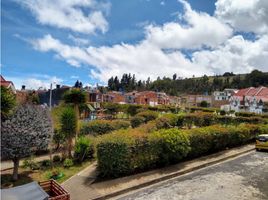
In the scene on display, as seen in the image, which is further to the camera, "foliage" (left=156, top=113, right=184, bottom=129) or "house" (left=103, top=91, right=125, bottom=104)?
"house" (left=103, top=91, right=125, bottom=104)

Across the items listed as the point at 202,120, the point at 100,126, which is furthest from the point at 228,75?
the point at 100,126

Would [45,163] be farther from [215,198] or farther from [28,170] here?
[215,198]

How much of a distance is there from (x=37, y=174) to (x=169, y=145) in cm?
513

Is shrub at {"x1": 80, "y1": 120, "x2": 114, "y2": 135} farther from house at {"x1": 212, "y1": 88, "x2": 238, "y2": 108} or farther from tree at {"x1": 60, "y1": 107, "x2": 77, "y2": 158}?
house at {"x1": 212, "y1": 88, "x2": 238, "y2": 108}

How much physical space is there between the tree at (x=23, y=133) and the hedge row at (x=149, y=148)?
2003mm

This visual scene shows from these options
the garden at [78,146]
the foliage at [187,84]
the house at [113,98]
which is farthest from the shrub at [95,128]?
the foliage at [187,84]

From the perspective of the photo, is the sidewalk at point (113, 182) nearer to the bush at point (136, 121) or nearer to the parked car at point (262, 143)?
the parked car at point (262, 143)

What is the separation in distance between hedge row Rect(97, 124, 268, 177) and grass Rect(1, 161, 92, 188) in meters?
1.29

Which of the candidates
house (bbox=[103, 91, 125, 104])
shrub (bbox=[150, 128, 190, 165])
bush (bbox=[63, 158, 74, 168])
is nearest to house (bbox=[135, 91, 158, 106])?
house (bbox=[103, 91, 125, 104])

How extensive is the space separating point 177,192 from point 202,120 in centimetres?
1735

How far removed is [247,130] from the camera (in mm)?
17203

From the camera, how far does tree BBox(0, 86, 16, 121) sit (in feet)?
25.1

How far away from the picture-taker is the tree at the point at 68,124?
36.6 ft

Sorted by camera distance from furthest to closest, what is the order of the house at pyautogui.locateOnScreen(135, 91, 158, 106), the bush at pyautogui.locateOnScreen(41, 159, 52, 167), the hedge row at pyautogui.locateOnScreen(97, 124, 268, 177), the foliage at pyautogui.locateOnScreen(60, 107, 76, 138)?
the house at pyautogui.locateOnScreen(135, 91, 158, 106), the foliage at pyautogui.locateOnScreen(60, 107, 76, 138), the bush at pyautogui.locateOnScreen(41, 159, 52, 167), the hedge row at pyautogui.locateOnScreen(97, 124, 268, 177)
